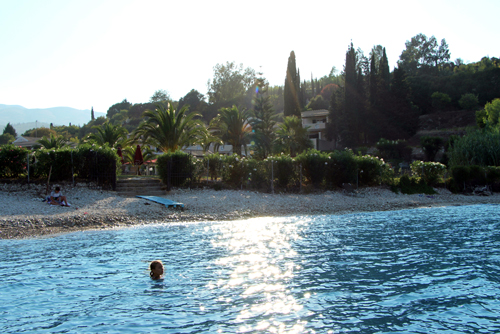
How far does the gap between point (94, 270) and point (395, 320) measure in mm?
6356

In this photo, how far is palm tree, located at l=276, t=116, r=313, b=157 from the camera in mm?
38406

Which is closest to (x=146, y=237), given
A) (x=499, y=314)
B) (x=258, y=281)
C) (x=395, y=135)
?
(x=258, y=281)

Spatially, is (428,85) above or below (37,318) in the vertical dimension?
above

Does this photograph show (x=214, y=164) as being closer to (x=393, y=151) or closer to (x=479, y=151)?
(x=479, y=151)

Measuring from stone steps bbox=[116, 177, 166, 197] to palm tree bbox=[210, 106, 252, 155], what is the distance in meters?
16.6

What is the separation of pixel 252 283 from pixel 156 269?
6.57 ft

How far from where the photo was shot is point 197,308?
6.54m

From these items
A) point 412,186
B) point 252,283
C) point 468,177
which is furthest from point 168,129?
point 252,283

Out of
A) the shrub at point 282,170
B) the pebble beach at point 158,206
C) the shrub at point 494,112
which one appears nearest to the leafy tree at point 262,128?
the shrub at point 282,170

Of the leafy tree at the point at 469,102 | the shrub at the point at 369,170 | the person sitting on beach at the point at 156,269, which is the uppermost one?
the leafy tree at the point at 469,102

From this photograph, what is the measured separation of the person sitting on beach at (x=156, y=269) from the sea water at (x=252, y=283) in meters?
0.15

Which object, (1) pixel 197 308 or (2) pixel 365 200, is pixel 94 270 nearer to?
(1) pixel 197 308

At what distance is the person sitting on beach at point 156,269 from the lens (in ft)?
26.1

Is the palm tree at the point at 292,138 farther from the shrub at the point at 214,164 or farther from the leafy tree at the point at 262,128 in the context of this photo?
the shrub at the point at 214,164
